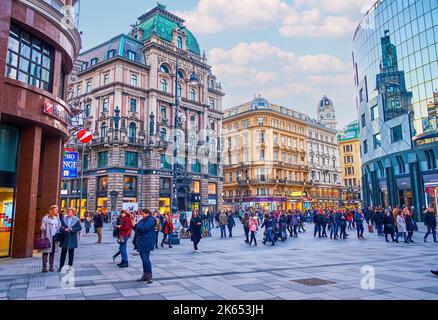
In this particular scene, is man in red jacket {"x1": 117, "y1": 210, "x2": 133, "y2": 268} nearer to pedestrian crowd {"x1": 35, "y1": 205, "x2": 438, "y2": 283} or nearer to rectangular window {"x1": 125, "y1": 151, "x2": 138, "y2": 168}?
pedestrian crowd {"x1": 35, "y1": 205, "x2": 438, "y2": 283}

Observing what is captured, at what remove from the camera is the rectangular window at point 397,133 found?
133 feet

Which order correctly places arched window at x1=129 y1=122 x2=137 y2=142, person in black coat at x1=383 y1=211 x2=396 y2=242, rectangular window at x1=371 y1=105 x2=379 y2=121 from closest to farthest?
person in black coat at x1=383 y1=211 x2=396 y2=242
rectangular window at x1=371 y1=105 x2=379 y2=121
arched window at x1=129 y1=122 x2=137 y2=142

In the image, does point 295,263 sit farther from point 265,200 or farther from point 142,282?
point 265,200

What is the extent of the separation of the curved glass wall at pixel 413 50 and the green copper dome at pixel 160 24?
2985 cm

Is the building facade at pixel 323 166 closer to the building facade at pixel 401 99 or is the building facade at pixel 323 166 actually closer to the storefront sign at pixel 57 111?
the building facade at pixel 401 99

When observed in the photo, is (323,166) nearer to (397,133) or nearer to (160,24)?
(397,133)

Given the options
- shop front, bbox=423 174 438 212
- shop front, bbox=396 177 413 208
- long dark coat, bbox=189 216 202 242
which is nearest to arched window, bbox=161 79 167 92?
shop front, bbox=396 177 413 208

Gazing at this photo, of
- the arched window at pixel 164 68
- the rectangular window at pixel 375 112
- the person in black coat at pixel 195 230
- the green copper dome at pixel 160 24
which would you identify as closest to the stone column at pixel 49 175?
the person in black coat at pixel 195 230

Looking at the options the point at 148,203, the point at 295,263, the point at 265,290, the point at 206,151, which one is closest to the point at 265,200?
the point at 206,151

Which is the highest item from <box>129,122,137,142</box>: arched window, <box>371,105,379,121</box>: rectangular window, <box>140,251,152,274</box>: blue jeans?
<box>371,105,379,121</box>: rectangular window

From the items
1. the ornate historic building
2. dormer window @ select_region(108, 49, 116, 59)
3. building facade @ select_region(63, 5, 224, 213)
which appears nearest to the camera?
building facade @ select_region(63, 5, 224, 213)

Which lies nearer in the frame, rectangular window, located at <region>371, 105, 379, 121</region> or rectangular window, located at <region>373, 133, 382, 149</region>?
rectangular window, located at <region>373, 133, 382, 149</region>

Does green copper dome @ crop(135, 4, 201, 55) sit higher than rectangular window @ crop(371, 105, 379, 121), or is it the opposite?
green copper dome @ crop(135, 4, 201, 55)

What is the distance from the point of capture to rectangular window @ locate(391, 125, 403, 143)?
4056 cm
